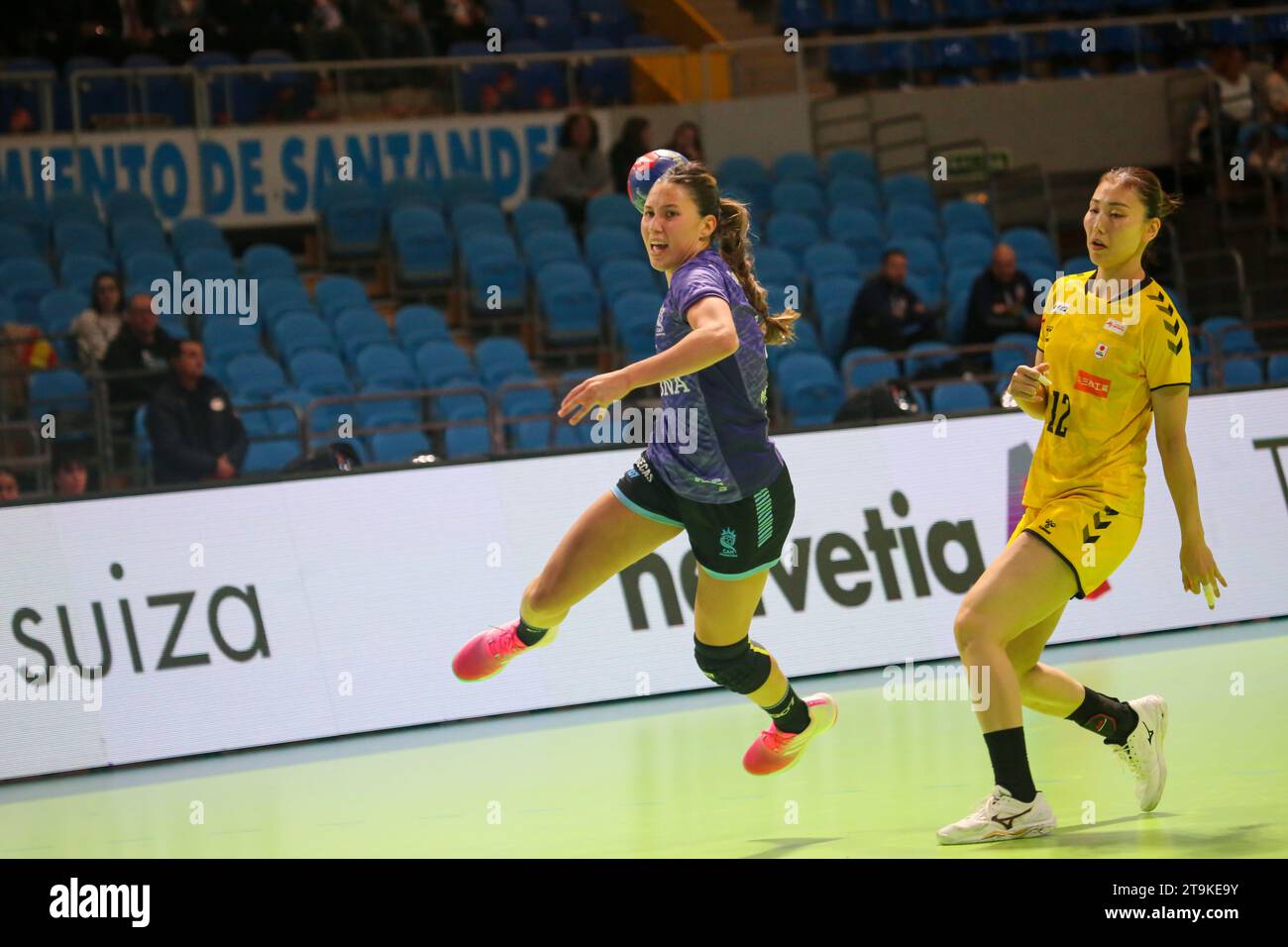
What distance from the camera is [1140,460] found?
5566mm

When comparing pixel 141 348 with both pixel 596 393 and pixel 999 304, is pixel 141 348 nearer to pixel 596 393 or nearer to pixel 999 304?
pixel 999 304

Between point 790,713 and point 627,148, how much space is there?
33.8 ft

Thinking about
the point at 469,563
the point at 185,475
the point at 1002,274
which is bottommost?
the point at 469,563

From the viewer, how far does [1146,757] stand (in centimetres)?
575

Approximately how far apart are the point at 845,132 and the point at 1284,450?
8.44m

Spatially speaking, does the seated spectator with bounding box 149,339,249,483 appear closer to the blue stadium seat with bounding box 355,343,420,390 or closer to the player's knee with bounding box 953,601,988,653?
the blue stadium seat with bounding box 355,343,420,390

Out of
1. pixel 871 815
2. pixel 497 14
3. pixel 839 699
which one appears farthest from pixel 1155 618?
pixel 497 14

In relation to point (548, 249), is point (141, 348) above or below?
below

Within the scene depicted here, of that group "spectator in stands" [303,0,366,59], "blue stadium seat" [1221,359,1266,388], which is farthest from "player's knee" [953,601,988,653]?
"spectator in stands" [303,0,366,59]

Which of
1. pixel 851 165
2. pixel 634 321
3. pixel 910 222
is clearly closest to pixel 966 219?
pixel 910 222

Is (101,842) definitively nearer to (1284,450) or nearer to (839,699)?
(839,699)

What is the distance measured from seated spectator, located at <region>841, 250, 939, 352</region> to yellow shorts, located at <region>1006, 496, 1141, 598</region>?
28.0 feet

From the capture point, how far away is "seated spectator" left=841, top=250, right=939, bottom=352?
13.9 meters
